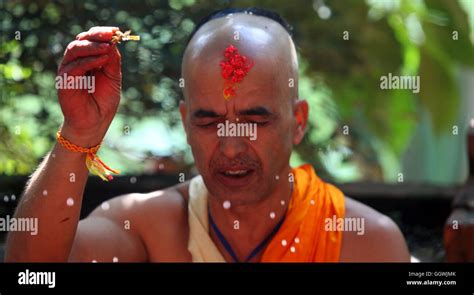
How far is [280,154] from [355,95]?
1949mm

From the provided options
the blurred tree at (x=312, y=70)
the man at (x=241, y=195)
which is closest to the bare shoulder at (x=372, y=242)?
the man at (x=241, y=195)

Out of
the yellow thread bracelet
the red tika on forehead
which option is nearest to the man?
the red tika on forehead

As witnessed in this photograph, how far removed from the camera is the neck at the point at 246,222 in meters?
2.00

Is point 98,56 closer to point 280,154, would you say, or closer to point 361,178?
point 280,154

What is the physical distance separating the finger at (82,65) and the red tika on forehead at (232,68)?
397 millimetres

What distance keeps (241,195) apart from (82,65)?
1.99 feet

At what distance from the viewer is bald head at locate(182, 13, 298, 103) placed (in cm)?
184

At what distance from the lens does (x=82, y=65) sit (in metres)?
1.46

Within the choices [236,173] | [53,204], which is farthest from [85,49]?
[236,173]

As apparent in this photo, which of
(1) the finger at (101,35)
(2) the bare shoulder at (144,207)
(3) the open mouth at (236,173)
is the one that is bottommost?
(2) the bare shoulder at (144,207)

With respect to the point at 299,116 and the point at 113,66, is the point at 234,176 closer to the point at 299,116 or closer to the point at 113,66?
the point at 299,116

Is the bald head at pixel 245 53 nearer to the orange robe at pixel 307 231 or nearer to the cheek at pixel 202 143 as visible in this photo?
the cheek at pixel 202 143
